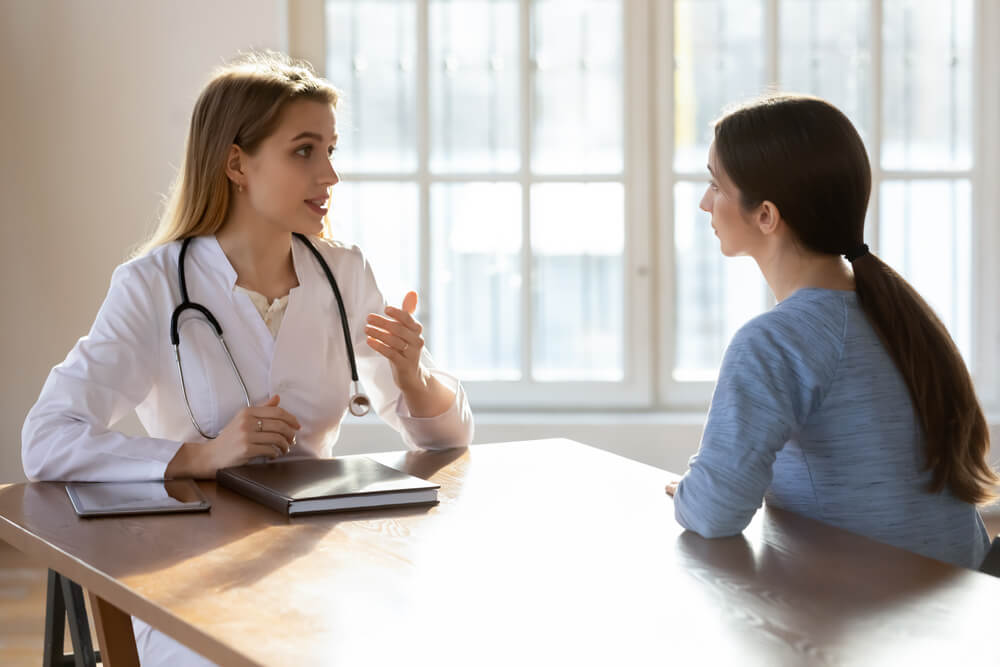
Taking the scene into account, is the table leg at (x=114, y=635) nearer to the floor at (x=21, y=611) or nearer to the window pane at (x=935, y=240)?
the floor at (x=21, y=611)

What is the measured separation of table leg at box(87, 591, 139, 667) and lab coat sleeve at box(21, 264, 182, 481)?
9.6 inches

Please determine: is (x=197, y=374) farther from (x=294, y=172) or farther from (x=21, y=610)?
(x=21, y=610)

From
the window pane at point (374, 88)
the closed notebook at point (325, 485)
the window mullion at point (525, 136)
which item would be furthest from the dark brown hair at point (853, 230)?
the window pane at point (374, 88)

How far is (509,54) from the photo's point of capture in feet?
11.9

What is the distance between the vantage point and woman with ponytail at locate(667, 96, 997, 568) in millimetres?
1286

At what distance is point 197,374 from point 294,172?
382 mm

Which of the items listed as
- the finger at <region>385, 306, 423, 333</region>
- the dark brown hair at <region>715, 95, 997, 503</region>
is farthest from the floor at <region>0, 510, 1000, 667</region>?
the dark brown hair at <region>715, 95, 997, 503</region>

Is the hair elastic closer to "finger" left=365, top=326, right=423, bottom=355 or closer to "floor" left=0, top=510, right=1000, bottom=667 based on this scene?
"finger" left=365, top=326, right=423, bottom=355

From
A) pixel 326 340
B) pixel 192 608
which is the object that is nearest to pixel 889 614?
pixel 192 608

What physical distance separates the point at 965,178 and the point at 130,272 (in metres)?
2.83

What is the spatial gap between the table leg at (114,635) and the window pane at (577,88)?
2412mm

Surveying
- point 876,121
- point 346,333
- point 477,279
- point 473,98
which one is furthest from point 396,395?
point 876,121

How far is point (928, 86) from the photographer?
368cm

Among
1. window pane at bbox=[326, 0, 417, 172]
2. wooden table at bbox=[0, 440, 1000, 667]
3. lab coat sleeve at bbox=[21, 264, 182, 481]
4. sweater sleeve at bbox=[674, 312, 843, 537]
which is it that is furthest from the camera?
window pane at bbox=[326, 0, 417, 172]
